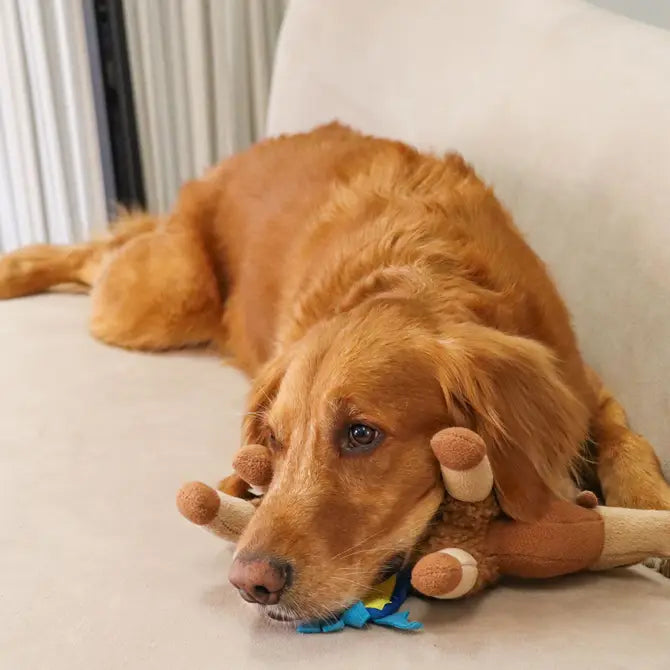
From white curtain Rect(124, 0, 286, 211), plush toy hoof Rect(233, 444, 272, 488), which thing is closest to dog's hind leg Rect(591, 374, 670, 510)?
plush toy hoof Rect(233, 444, 272, 488)

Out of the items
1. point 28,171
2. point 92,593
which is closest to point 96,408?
point 92,593

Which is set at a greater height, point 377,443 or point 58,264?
point 377,443

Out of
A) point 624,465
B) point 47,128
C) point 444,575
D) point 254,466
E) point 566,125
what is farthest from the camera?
point 47,128

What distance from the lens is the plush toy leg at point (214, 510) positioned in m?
1.29

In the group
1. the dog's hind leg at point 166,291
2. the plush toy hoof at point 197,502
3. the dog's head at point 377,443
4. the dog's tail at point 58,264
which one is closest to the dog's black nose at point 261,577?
the dog's head at point 377,443

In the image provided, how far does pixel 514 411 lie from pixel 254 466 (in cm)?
45

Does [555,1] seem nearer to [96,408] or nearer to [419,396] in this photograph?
[419,396]

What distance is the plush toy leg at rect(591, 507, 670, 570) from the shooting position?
130 cm

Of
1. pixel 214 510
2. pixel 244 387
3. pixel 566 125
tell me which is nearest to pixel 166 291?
pixel 244 387

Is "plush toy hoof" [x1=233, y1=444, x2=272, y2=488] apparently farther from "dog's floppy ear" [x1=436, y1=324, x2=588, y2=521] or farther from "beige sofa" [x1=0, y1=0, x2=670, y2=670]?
"dog's floppy ear" [x1=436, y1=324, x2=588, y2=521]

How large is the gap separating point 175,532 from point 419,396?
536mm

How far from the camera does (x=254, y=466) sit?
1.43 m

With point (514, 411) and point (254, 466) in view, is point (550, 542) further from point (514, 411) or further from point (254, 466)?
point (254, 466)

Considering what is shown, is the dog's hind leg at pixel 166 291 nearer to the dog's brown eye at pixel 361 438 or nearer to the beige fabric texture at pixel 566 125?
the beige fabric texture at pixel 566 125
